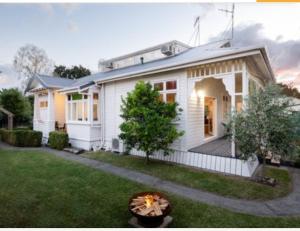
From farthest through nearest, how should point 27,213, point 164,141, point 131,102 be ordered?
point 131,102 → point 164,141 → point 27,213

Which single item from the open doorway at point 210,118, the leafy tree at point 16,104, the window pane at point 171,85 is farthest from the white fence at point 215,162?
the leafy tree at point 16,104

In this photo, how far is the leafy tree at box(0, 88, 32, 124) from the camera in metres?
13.0

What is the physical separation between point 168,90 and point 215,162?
8.42ft

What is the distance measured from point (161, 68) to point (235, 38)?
371 centimetres

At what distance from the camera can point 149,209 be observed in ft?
9.91

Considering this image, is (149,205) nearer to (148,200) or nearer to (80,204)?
(148,200)

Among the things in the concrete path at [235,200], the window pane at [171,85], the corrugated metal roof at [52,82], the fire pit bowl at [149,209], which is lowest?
the concrete path at [235,200]

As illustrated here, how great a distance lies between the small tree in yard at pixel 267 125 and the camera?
13.8 ft

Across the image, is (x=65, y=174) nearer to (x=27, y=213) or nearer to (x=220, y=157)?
(x=27, y=213)

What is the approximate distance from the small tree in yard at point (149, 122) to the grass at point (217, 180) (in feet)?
1.83

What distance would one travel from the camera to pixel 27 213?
10.9 ft

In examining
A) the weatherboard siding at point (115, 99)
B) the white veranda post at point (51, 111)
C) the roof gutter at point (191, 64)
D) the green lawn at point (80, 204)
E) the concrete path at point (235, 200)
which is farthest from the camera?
the white veranda post at point (51, 111)

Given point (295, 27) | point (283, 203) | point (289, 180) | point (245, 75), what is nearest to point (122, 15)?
point (245, 75)

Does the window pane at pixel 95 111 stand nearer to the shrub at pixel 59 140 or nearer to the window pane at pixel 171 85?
the shrub at pixel 59 140
